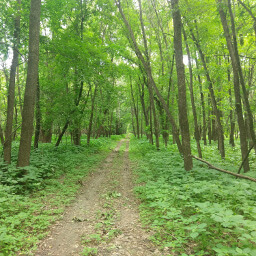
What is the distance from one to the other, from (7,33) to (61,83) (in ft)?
14.6

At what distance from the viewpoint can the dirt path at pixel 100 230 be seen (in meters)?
3.30

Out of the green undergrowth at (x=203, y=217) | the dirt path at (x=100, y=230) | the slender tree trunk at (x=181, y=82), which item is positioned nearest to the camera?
the green undergrowth at (x=203, y=217)

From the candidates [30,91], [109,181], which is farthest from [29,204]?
[30,91]

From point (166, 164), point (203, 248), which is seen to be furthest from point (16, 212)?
point (166, 164)

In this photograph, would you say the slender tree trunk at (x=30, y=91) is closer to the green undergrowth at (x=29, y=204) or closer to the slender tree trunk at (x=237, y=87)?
the green undergrowth at (x=29, y=204)

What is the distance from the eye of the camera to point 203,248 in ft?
10.2

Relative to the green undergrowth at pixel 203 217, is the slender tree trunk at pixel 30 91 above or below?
above

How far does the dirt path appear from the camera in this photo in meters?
3.30

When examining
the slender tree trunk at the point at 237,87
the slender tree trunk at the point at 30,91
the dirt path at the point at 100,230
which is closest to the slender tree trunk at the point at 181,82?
the slender tree trunk at the point at 237,87

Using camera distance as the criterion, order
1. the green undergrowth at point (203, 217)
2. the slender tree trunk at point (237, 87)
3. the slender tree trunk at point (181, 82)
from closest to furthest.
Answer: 1. the green undergrowth at point (203, 217)
2. the slender tree trunk at point (181, 82)
3. the slender tree trunk at point (237, 87)

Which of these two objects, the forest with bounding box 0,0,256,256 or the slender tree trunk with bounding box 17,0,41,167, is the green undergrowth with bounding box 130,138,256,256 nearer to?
the forest with bounding box 0,0,256,256

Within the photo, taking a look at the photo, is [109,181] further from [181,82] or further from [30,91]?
[181,82]

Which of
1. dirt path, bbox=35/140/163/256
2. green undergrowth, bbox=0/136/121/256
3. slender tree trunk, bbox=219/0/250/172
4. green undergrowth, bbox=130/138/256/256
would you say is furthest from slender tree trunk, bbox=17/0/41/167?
slender tree trunk, bbox=219/0/250/172

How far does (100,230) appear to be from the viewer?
157 inches
